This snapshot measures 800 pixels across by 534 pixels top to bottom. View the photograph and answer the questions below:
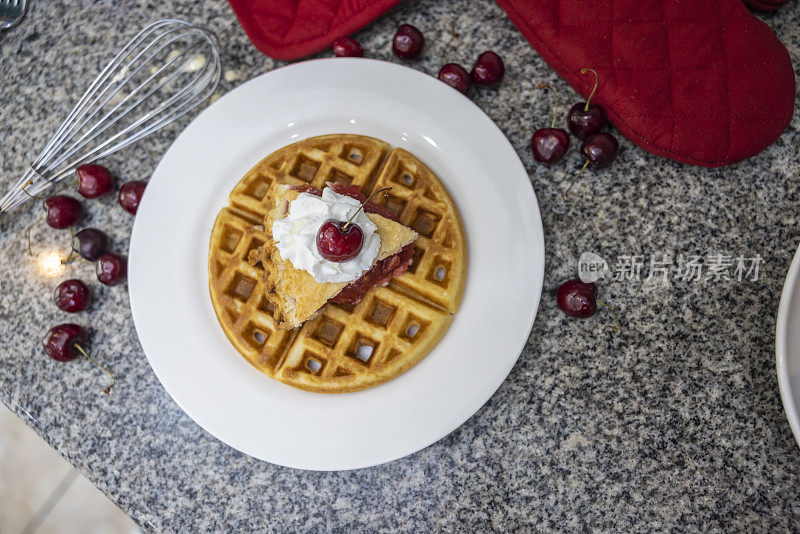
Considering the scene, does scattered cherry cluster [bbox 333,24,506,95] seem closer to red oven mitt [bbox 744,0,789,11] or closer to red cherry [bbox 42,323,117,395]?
red oven mitt [bbox 744,0,789,11]

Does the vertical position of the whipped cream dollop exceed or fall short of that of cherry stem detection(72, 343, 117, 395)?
→ it exceeds it

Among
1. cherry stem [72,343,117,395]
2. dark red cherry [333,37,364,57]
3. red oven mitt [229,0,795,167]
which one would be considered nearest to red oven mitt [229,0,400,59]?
dark red cherry [333,37,364,57]

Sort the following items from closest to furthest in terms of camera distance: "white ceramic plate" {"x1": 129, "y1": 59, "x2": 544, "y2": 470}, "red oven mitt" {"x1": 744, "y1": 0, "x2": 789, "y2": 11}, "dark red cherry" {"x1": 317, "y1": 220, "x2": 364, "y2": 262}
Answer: "dark red cherry" {"x1": 317, "y1": 220, "x2": 364, "y2": 262}, "white ceramic plate" {"x1": 129, "y1": 59, "x2": 544, "y2": 470}, "red oven mitt" {"x1": 744, "y1": 0, "x2": 789, "y2": 11}

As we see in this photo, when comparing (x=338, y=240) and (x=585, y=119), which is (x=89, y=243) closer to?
(x=338, y=240)

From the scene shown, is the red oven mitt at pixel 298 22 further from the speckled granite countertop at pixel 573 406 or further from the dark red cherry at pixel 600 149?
the dark red cherry at pixel 600 149

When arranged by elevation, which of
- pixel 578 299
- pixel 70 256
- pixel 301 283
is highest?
pixel 70 256

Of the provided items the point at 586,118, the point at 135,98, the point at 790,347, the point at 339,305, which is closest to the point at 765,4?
the point at 586,118
